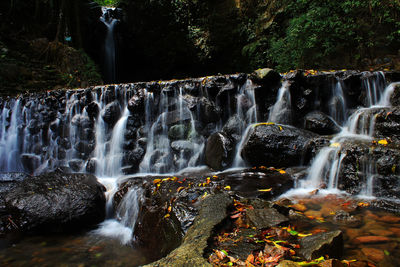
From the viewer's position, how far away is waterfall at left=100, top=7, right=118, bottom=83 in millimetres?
15422

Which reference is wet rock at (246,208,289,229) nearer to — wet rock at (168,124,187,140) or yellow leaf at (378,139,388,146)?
yellow leaf at (378,139,388,146)

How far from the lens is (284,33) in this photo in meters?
11.8

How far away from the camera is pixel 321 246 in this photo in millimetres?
2055

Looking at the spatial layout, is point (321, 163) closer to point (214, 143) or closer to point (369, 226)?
point (369, 226)

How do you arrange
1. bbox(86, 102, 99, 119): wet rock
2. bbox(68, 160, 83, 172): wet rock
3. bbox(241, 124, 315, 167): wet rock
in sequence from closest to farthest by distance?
bbox(241, 124, 315, 167): wet rock → bbox(68, 160, 83, 172): wet rock → bbox(86, 102, 99, 119): wet rock

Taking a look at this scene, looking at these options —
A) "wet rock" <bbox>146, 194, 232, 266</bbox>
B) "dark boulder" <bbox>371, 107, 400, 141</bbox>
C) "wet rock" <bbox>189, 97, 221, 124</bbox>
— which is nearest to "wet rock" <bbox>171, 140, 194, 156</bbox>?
"wet rock" <bbox>189, 97, 221, 124</bbox>

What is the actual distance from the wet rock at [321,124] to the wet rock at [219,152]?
219 cm

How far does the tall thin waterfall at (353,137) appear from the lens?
13.6 feet

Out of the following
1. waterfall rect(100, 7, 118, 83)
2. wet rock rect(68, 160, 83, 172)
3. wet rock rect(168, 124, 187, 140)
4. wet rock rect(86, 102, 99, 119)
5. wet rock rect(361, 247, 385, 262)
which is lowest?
wet rock rect(361, 247, 385, 262)

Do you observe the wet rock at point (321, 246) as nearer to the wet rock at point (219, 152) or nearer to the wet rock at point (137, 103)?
the wet rock at point (219, 152)

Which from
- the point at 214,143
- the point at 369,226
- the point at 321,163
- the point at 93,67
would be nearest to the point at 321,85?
the point at 321,163

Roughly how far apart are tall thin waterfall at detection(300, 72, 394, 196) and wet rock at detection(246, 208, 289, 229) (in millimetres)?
2041

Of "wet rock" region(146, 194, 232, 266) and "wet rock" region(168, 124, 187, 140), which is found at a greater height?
"wet rock" region(168, 124, 187, 140)

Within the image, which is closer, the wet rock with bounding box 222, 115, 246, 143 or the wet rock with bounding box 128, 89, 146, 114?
the wet rock with bounding box 222, 115, 246, 143
